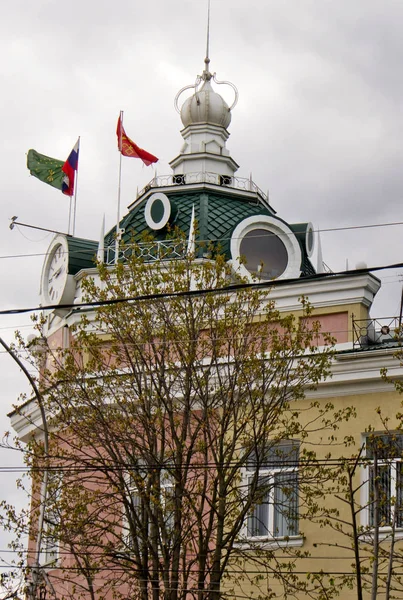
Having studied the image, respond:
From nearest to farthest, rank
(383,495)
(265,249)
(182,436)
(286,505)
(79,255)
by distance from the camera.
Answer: (383,495) < (182,436) < (286,505) < (265,249) < (79,255)

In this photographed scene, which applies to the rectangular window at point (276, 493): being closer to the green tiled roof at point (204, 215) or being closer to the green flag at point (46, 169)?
the green tiled roof at point (204, 215)

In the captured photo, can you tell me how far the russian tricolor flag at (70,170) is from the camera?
119 ft

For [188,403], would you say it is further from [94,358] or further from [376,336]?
[376,336]

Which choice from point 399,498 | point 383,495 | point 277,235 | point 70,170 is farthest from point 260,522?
point 70,170

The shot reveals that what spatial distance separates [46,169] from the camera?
120 ft

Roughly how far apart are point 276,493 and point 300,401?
2.02 m

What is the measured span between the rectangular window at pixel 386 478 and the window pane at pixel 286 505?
1519mm

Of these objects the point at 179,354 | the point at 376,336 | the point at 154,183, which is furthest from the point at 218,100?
the point at 179,354

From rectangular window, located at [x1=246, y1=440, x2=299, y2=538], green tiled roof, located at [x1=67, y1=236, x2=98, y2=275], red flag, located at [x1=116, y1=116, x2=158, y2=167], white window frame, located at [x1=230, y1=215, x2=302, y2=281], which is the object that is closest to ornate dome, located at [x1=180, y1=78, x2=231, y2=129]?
red flag, located at [x1=116, y1=116, x2=158, y2=167]

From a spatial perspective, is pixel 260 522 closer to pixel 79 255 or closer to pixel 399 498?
pixel 399 498

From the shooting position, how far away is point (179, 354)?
25750mm

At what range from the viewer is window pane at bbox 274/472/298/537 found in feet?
82.4

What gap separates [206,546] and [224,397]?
287cm

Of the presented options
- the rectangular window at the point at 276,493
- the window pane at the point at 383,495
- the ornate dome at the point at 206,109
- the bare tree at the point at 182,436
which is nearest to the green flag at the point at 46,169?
the ornate dome at the point at 206,109
